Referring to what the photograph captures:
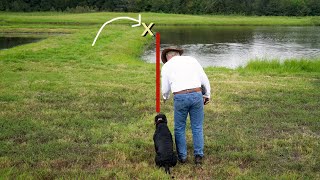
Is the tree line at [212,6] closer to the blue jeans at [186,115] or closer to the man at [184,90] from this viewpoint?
the man at [184,90]

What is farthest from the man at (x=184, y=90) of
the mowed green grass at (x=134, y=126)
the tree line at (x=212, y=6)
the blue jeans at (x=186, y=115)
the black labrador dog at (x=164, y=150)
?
the tree line at (x=212, y=6)

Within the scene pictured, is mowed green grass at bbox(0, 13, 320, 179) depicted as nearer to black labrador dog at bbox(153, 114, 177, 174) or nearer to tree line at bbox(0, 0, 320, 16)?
black labrador dog at bbox(153, 114, 177, 174)

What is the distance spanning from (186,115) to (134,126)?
260 cm

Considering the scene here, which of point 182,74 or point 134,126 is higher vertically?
point 182,74

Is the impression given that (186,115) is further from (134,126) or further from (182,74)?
(134,126)

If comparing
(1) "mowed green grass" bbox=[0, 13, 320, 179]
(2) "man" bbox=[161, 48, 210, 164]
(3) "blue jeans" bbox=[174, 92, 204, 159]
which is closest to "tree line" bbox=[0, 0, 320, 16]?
(1) "mowed green grass" bbox=[0, 13, 320, 179]

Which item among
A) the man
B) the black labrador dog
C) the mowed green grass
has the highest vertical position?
the man

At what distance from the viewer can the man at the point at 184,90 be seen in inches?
257

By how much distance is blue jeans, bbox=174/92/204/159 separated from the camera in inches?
257

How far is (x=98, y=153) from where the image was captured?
23.9 ft

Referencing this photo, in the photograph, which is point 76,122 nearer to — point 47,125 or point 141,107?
point 47,125

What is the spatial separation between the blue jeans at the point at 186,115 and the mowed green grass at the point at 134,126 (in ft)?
1.00

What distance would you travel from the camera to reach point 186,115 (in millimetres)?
6734

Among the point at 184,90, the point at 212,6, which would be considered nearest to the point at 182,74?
the point at 184,90
